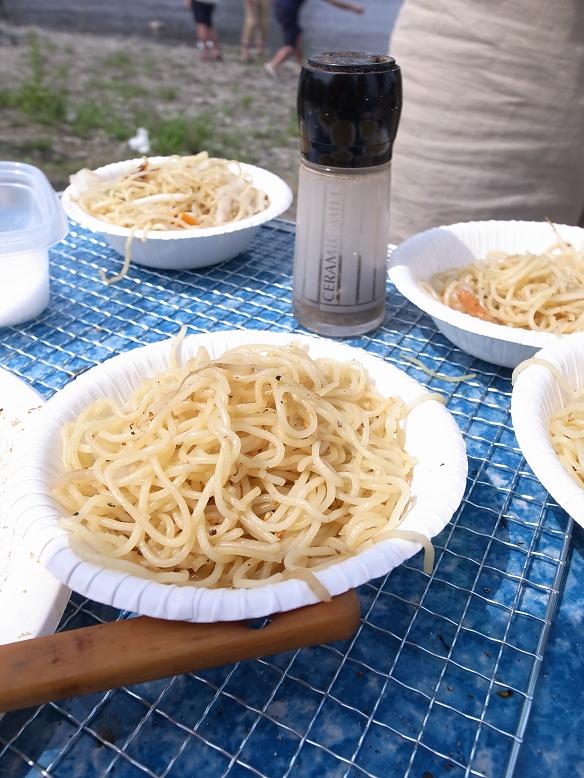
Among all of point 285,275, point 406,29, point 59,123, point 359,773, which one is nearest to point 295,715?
point 359,773

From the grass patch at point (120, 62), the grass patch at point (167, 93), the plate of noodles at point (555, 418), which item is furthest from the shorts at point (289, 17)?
the plate of noodles at point (555, 418)

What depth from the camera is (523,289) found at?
1.41 metres

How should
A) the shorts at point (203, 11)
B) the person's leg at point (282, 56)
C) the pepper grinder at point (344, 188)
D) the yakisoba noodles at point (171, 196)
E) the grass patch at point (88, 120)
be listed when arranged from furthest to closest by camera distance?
the shorts at point (203, 11), the person's leg at point (282, 56), the grass patch at point (88, 120), the yakisoba noodles at point (171, 196), the pepper grinder at point (344, 188)

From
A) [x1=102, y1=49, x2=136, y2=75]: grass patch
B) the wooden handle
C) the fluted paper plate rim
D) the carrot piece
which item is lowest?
[x1=102, y1=49, x2=136, y2=75]: grass patch

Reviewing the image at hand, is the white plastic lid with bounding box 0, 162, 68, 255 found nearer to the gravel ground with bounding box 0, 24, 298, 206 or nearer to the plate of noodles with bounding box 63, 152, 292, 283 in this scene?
the plate of noodles with bounding box 63, 152, 292, 283

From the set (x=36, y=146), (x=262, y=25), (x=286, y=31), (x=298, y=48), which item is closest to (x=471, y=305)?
(x=36, y=146)

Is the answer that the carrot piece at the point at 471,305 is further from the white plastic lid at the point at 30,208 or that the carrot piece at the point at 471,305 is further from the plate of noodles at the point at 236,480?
the white plastic lid at the point at 30,208

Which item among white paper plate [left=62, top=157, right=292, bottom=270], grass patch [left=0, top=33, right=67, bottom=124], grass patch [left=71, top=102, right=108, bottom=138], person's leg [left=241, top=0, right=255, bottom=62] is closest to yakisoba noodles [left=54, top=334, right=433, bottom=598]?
white paper plate [left=62, top=157, right=292, bottom=270]

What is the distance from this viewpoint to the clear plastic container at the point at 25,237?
1335 millimetres

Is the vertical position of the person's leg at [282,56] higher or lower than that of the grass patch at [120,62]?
higher

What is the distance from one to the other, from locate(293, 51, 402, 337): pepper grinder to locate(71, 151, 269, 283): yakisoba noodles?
0.43 metres

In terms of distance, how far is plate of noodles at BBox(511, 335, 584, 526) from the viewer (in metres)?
0.79

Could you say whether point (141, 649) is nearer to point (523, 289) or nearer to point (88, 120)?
point (523, 289)

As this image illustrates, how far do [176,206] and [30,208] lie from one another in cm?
37
